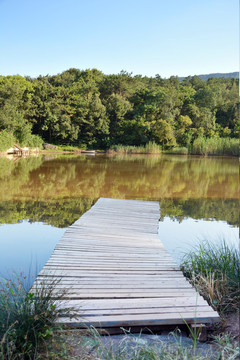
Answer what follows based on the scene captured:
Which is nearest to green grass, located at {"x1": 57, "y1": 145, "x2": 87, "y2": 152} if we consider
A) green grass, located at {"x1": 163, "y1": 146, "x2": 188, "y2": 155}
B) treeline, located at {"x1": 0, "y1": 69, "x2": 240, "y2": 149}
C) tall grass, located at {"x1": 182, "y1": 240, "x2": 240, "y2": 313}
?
treeline, located at {"x1": 0, "y1": 69, "x2": 240, "y2": 149}

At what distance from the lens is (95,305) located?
1.93 meters

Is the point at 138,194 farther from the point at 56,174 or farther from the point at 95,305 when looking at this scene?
the point at 95,305

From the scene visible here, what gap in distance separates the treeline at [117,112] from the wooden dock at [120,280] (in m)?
16.8

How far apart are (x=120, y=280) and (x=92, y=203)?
3842 millimetres

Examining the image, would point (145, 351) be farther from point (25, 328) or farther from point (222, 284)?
point (222, 284)

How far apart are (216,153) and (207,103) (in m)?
6.23

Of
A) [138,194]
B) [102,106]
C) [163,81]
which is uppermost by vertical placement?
[163,81]

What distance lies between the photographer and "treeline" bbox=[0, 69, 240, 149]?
2150 centimetres

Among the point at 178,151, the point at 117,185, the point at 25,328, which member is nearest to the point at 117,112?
the point at 178,151

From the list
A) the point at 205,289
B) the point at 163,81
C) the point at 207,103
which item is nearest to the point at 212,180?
the point at 205,289

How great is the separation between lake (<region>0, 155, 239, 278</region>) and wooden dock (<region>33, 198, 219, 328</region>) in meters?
0.29

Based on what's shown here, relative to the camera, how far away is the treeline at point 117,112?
2150 cm

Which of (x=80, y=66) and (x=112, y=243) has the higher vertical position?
(x=80, y=66)

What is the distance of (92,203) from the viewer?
6.14 meters
